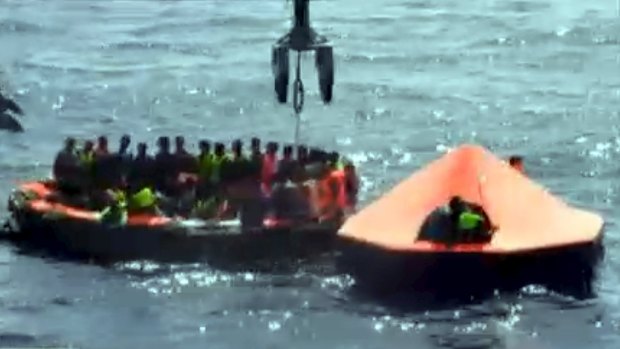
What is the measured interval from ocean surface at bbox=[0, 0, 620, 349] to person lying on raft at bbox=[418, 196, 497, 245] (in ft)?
4.46

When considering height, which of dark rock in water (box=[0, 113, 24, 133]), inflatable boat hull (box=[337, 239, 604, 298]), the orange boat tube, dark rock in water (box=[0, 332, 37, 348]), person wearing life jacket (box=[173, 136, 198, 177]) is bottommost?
dark rock in water (box=[0, 113, 24, 133])

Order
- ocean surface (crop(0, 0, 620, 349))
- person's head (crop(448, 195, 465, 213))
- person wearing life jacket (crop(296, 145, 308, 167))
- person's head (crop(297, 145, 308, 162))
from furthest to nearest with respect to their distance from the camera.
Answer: person's head (crop(297, 145, 308, 162)) → person wearing life jacket (crop(296, 145, 308, 167)) → person's head (crop(448, 195, 465, 213)) → ocean surface (crop(0, 0, 620, 349))

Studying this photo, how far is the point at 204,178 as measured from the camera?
4531 cm

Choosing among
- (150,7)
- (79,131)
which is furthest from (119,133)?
(150,7)

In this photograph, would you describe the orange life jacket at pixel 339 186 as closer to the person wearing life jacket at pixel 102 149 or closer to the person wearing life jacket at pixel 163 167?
the person wearing life jacket at pixel 163 167

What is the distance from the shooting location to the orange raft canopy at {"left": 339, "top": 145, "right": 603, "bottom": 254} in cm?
4160

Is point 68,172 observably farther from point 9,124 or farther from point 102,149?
point 9,124

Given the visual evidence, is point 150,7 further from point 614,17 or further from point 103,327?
point 103,327

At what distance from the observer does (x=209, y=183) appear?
149 feet

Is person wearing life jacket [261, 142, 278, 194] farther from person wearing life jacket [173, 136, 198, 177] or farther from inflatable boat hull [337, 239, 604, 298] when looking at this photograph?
inflatable boat hull [337, 239, 604, 298]

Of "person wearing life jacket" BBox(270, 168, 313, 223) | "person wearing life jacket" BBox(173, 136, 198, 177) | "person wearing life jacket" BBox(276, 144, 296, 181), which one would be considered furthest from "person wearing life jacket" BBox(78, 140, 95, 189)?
"person wearing life jacket" BBox(270, 168, 313, 223)

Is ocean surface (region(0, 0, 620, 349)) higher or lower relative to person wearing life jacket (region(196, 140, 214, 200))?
lower

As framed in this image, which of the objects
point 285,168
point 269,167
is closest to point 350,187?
point 285,168

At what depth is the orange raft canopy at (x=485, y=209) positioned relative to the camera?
136 ft
